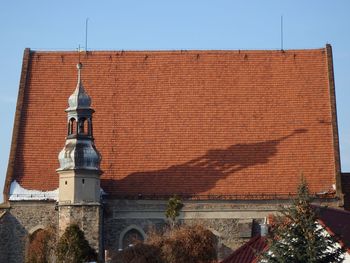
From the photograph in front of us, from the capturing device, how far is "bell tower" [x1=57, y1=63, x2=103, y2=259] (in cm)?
4062

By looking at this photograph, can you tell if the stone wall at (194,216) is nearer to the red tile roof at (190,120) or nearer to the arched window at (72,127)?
the red tile roof at (190,120)

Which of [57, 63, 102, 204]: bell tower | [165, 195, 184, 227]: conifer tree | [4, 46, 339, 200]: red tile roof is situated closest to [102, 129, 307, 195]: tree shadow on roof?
[4, 46, 339, 200]: red tile roof

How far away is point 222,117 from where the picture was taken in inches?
1748

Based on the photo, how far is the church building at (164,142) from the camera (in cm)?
4188

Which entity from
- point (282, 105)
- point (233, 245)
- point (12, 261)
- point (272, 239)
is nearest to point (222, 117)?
point (282, 105)

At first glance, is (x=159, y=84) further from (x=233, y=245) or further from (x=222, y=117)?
(x=233, y=245)

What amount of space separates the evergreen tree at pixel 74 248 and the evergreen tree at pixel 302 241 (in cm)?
1271

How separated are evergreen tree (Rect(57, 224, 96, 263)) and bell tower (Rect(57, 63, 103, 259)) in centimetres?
151

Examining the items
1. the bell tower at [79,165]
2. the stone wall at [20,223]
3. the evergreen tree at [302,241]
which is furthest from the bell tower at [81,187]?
the evergreen tree at [302,241]

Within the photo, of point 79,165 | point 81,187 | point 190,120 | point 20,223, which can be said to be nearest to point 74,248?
point 81,187

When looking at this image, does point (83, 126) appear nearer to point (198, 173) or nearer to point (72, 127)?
point (72, 127)

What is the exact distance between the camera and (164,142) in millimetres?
43750

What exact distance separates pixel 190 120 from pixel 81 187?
581cm

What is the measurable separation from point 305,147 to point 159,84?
6440 millimetres
